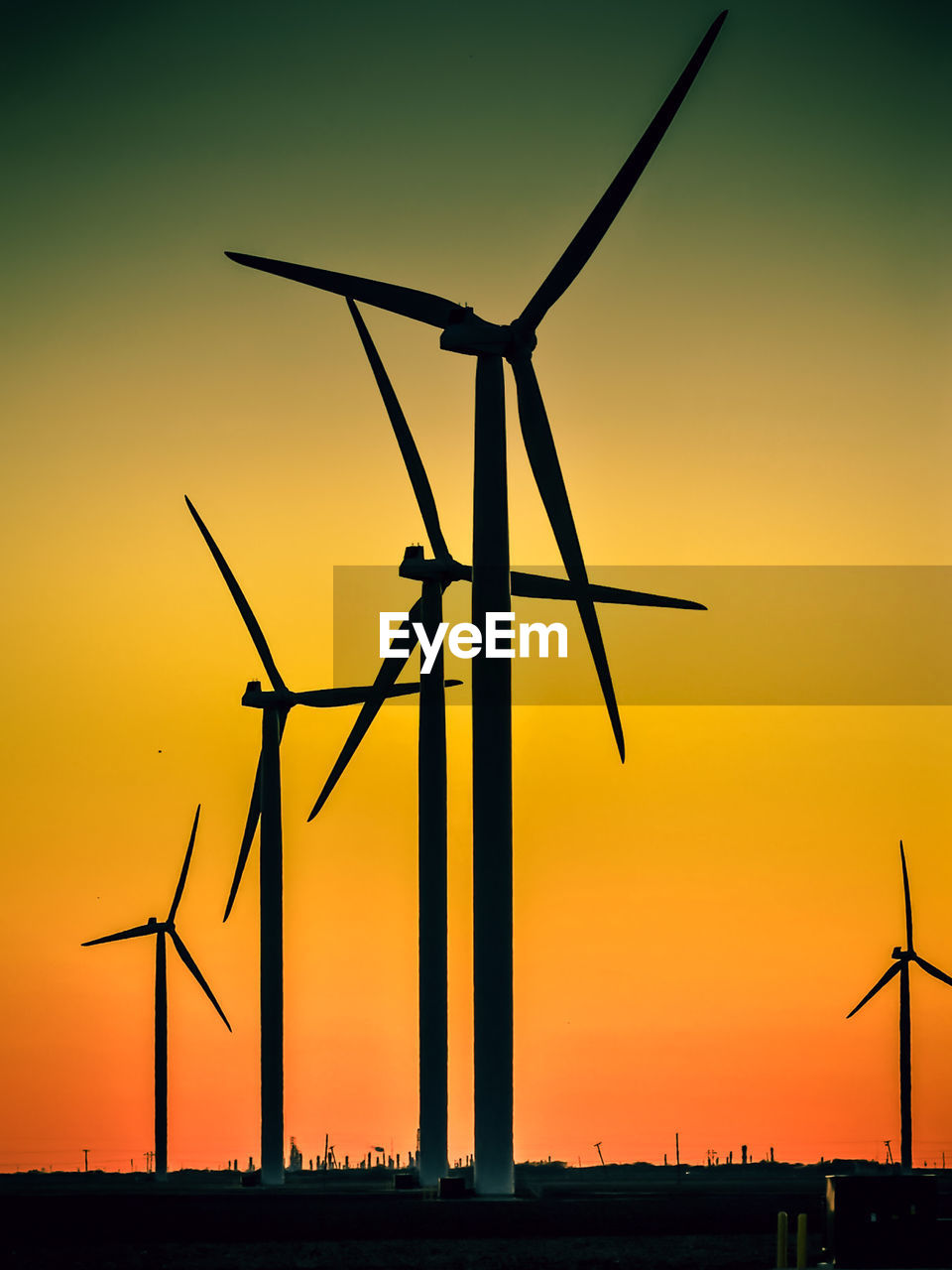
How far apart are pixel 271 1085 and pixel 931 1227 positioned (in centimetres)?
5219

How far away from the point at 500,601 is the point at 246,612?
33343 millimetres

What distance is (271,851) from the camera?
342ft

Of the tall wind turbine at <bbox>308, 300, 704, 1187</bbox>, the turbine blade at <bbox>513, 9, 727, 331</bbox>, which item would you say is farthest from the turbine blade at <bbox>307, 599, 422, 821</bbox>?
the turbine blade at <bbox>513, 9, 727, 331</bbox>

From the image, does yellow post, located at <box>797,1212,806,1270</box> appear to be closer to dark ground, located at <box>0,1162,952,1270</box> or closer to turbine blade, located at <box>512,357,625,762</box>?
dark ground, located at <box>0,1162,952,1270</box>

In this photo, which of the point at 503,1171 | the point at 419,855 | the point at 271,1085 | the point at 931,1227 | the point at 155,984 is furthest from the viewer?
the point at 155,984

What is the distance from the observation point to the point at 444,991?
91.8 m

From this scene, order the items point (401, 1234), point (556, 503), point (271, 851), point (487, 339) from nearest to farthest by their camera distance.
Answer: point (401, 1234) → point (556, 503) → point (487, 339) → point (271, 851)

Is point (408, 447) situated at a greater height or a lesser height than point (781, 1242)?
greater

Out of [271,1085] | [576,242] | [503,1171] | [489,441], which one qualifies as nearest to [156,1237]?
[503,1171]

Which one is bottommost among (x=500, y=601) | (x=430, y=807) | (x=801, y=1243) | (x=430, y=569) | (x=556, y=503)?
(x=801, y=1243)

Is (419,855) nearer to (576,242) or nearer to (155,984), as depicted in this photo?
(576,242)

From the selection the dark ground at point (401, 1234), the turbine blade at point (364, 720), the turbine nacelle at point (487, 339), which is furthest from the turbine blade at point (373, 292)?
the dark ground at point (401, 1234)

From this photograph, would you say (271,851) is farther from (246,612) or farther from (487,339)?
(487,339)

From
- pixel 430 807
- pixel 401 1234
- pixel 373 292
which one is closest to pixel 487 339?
pixel 373 292
